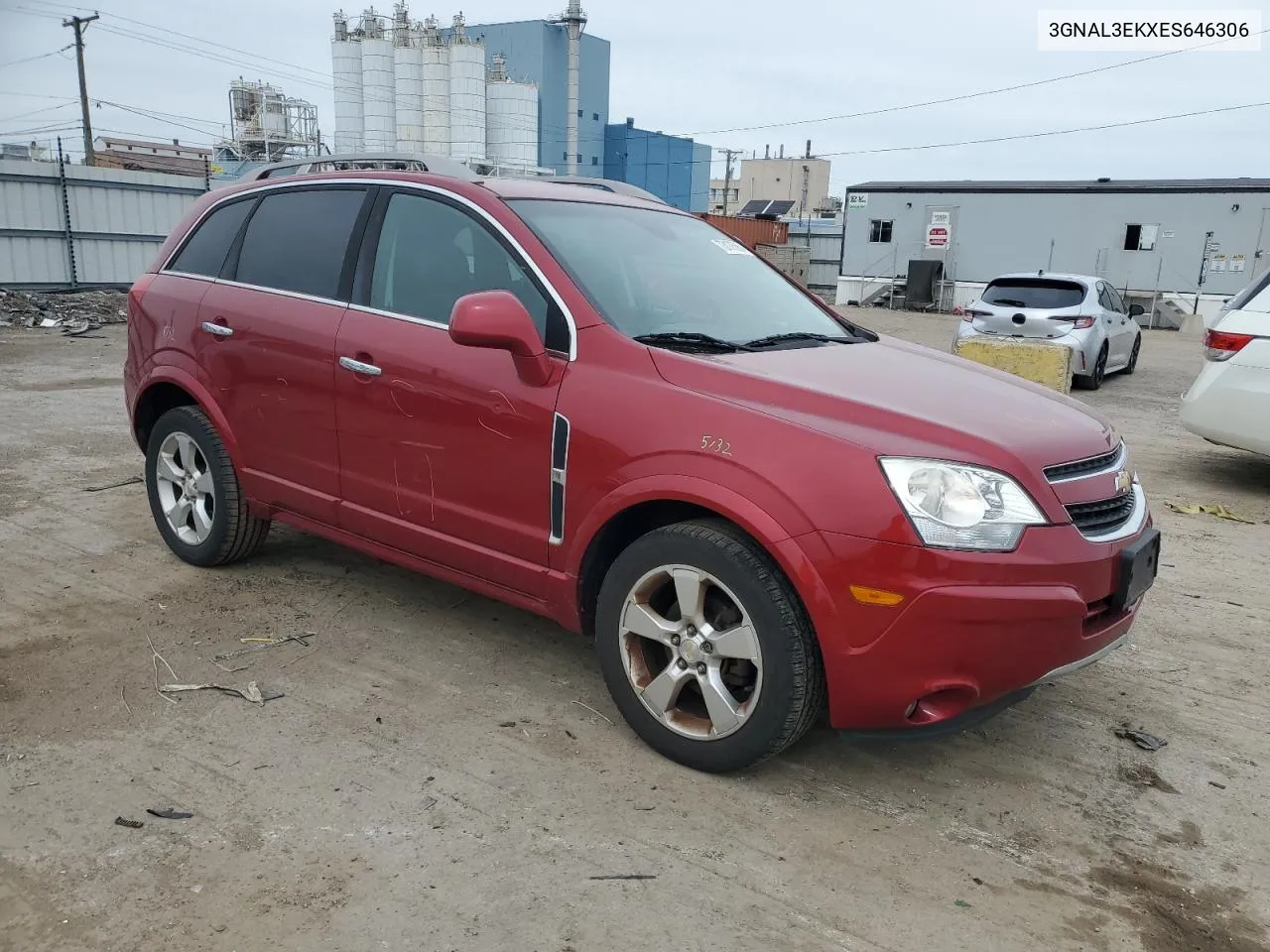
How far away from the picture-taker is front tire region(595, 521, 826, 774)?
277 cm

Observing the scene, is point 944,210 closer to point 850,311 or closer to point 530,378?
point 850,311

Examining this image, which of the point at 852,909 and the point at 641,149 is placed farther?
the point at 641,149

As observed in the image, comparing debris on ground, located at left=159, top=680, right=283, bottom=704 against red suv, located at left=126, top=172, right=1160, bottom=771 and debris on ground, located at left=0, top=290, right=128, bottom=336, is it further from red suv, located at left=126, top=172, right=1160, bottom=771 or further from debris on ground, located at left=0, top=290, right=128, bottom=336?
debris on ground, located at left=0, top=290, right=128, bottom=336

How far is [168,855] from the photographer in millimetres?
2574

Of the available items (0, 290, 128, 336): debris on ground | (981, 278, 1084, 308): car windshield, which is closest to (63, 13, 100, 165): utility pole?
(0, 290, 128, 336): debris on ground

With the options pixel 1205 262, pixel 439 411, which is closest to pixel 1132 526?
pixel 439 411

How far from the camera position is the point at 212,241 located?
181 inches

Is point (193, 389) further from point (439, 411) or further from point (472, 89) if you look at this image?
point (472, 89)

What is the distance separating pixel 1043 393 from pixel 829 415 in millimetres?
1118

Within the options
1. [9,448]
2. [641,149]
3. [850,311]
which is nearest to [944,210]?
[850,311]

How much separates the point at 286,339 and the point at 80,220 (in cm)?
1803

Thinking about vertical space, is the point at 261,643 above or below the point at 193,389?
below

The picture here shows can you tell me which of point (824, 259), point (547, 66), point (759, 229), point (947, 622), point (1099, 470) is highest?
point (547, 66)

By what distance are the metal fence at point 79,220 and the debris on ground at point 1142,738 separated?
19.6 m
